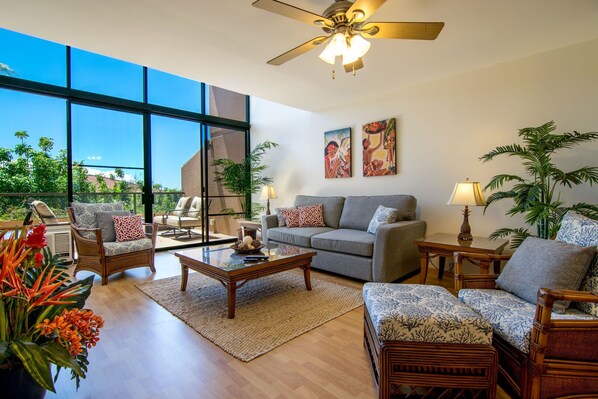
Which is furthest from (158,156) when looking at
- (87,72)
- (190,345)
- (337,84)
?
(190,345)

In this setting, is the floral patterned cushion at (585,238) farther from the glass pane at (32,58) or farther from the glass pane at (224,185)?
the glass pane at (32,58)

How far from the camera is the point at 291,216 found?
4.39m

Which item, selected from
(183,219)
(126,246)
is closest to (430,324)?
(126,246)

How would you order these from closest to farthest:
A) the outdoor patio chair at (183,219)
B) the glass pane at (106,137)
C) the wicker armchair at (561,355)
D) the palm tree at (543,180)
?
the wicker armchair at (561,355) < the palm tree at (543,180) < the glass pane at (106,137) < the outdoor patio chair at (183,219)

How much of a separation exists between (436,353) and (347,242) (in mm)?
1976

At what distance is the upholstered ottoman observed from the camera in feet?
4.36

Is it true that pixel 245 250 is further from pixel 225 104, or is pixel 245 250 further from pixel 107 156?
pixel 225 104

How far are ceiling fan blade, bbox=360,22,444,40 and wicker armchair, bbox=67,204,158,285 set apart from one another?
3.35m

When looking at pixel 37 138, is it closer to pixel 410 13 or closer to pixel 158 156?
pixel 158 156

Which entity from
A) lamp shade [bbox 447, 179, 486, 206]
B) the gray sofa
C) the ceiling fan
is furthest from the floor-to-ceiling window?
lamp shade [bbox 447, 179, 486, 206]

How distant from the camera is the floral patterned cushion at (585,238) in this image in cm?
148

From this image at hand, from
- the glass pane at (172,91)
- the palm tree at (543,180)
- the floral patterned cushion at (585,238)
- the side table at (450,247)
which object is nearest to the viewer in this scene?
the floral patterned cushion at (585,238)

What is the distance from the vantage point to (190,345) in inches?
78.3

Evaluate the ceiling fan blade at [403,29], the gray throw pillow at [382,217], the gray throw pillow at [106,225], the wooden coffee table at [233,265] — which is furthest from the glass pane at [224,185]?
the ceiling fan blade at [403,29]
